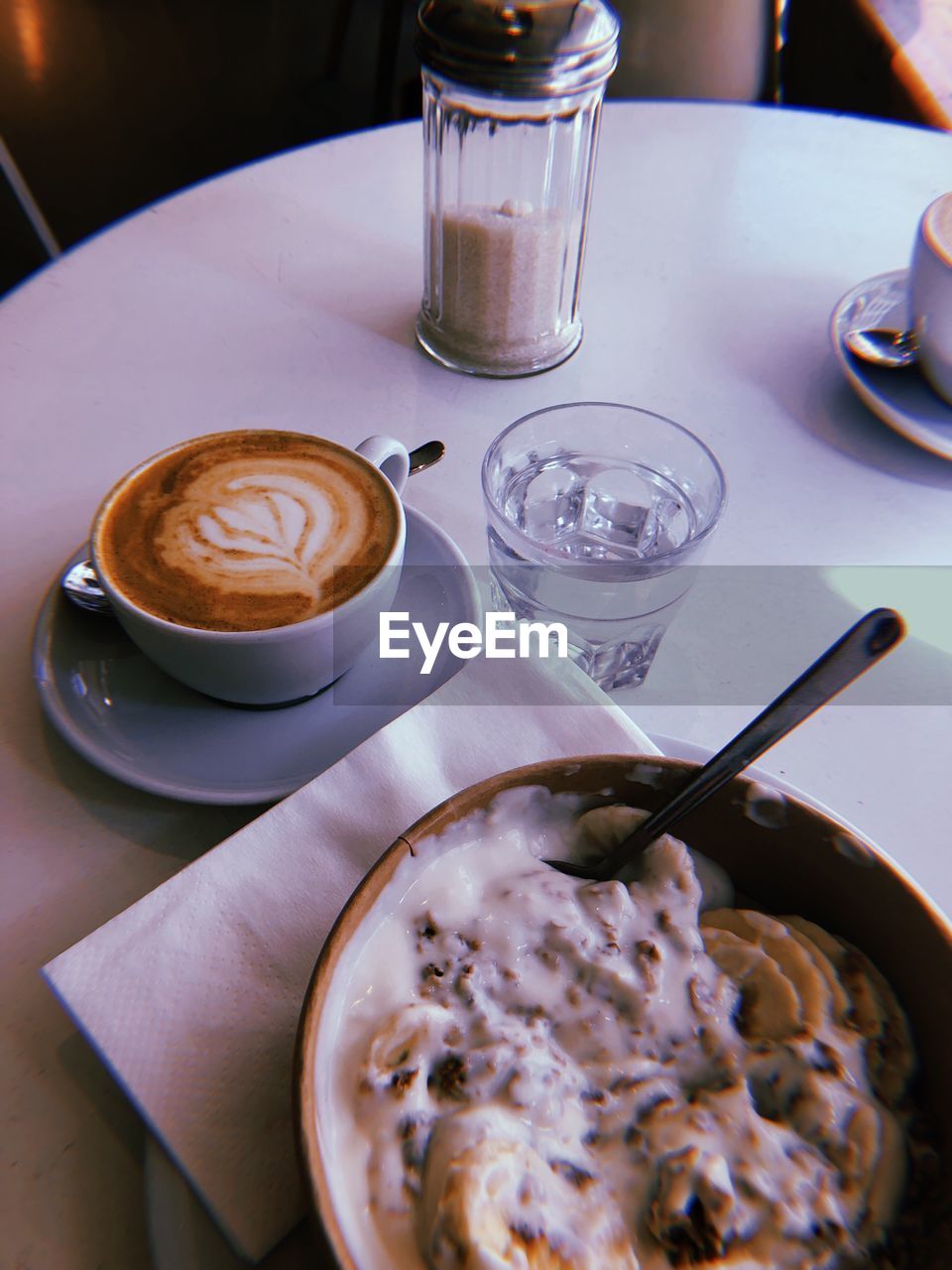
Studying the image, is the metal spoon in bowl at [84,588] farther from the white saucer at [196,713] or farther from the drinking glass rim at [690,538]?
the drinking glass rim at [690,538]

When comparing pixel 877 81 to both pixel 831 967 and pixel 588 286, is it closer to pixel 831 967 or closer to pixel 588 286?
pixel 588 286

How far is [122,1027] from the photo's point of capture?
0.37m

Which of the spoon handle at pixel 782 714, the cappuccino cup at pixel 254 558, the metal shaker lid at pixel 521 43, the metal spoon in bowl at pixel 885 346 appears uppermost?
the metal shaker lid at pixel 521 43

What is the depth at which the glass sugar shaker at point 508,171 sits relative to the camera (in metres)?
0.61

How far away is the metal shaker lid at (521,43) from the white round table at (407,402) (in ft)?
0.65

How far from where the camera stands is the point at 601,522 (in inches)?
25.5

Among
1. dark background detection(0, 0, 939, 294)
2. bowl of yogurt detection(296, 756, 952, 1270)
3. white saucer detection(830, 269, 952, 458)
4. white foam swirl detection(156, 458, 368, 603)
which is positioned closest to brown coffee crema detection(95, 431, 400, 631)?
white foam swirl detection(156, 458, 368, 603)

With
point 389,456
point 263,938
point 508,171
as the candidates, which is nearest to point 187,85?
point 508,171

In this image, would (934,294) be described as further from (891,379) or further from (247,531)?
(247,531)

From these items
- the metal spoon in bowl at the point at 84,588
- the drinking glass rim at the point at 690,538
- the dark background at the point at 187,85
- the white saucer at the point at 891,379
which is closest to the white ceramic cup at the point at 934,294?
the white saucer at the point at 891,379

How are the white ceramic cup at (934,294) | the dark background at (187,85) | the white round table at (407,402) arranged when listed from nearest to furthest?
the white round table at (407,402)
the white ceramic cup at (934,294)
the dark background at (187,85)

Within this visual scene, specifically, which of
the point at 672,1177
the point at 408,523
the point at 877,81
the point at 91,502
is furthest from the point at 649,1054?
the point at 877,81

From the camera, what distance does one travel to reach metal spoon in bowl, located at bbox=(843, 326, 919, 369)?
73 centimetres

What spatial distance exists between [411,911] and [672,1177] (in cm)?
12
